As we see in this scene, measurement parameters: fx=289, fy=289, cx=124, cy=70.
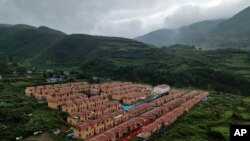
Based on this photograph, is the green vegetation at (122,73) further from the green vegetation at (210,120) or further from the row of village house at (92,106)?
the row of village house at (92,106)

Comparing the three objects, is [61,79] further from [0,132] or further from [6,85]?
[0,132]

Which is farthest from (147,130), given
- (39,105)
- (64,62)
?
(64,62)

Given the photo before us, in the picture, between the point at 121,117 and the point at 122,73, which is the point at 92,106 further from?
the point at 122,73

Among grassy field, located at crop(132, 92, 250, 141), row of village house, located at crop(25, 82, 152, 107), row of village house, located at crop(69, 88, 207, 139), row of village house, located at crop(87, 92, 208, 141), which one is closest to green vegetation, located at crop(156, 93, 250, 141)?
grassy field, located at crop(132, 92, 250, 141)

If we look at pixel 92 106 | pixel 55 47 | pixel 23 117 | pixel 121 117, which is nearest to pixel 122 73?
pixel 92 106

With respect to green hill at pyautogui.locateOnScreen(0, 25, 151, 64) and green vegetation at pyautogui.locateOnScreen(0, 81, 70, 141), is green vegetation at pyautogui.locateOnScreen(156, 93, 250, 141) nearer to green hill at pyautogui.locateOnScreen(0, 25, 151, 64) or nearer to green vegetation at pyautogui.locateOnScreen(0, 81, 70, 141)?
green vegetation at pyautogui.locateOnScreen(0, 81, 70, 141)
